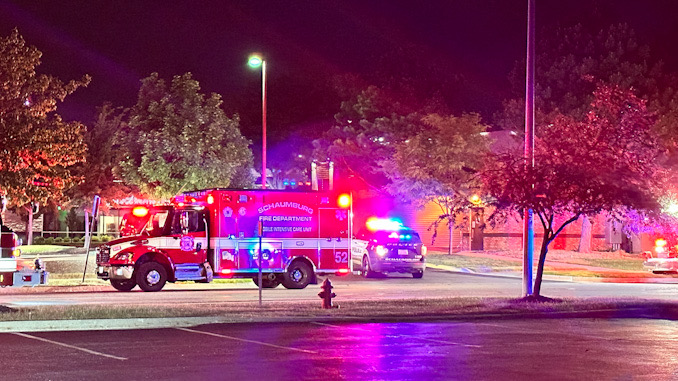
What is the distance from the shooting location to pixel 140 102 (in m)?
38.6

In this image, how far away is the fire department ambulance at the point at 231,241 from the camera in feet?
81.0

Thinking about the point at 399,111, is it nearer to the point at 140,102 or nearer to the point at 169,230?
the point at 140,102

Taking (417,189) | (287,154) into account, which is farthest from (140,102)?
(287,154)

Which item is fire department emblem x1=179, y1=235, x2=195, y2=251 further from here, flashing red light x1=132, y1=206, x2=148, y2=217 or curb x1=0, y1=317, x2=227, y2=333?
curb x1=0, y1=317, x2=227, y2=333

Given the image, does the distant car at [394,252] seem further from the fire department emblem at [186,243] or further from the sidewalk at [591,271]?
the fire department emblem at [186,243]

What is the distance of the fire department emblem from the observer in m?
24.8

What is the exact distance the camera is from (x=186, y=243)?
24.8 metres

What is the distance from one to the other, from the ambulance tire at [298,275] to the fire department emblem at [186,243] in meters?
2.75

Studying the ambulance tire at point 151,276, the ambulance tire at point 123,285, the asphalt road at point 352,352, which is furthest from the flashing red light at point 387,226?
the asphalt road at point 352,352

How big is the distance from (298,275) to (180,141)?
1237 cm

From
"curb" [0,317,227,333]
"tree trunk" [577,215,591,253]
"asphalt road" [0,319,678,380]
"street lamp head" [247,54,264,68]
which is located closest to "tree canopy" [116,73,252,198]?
"street lamp head" [247,54,264,68]

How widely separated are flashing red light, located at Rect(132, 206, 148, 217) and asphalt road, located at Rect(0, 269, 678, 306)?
6.51ft

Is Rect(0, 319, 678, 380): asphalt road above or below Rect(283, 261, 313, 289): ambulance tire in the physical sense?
below

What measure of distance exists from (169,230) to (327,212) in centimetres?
436
